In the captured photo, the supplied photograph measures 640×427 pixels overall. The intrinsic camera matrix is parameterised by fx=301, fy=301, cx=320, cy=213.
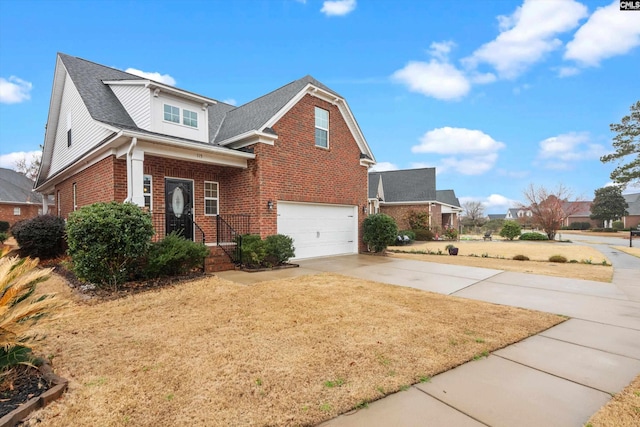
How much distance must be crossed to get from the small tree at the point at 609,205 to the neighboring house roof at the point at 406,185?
115 feet

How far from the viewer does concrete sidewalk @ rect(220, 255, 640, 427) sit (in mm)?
2434

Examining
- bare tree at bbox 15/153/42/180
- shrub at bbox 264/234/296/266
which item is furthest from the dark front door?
bare tree at bbox 15/153/42/180

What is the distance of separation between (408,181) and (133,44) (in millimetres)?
23287

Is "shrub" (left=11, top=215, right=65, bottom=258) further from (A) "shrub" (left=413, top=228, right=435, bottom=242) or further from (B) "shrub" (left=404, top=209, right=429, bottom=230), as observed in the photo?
(B) "shrub" (left=404, top=209, right=429, bottom=230)

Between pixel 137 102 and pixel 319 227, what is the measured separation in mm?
7846

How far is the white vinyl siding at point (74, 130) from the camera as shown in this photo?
10352mm

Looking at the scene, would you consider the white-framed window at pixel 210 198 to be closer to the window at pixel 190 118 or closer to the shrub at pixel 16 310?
the window at pixel 190 118

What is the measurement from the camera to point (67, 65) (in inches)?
449

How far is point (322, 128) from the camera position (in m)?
12.5

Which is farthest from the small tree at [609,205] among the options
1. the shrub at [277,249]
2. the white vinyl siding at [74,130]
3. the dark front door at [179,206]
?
the white vinyl siding at [74,130]

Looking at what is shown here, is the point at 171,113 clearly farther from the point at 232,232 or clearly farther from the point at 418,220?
the point at 418,220

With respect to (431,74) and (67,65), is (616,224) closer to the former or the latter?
(431,74)

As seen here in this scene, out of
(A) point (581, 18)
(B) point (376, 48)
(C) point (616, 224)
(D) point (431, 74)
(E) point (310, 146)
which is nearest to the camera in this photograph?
(A) point (581, 18)

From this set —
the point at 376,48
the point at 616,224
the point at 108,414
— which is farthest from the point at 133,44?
the point at 616,224
